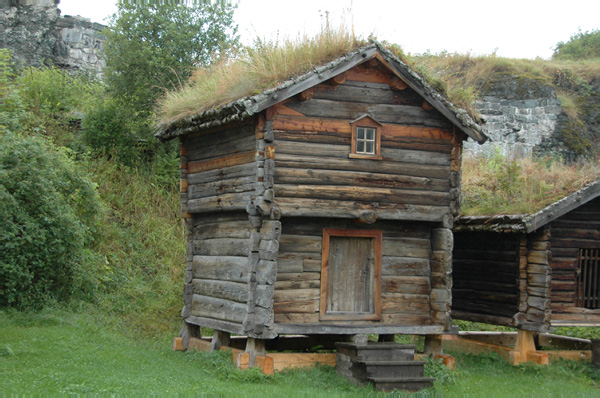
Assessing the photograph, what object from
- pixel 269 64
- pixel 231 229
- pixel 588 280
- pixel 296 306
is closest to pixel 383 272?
pixel 296 306

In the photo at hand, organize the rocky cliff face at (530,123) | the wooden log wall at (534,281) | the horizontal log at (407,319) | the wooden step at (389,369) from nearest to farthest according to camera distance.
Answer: the wooden step at (389,369), the horizontal log at (407,319), the wooden log wall at (534,281), the rocky cliff face at (530,123)

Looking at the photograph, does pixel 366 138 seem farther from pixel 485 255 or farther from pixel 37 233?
pixel 37 233

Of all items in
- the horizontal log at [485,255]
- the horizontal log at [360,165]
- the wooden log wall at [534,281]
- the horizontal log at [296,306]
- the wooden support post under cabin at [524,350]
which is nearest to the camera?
the horizontal log at [360,165]

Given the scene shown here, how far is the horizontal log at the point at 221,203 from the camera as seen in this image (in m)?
12.6

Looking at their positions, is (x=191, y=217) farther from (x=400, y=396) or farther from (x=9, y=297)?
(x=400, y=396)

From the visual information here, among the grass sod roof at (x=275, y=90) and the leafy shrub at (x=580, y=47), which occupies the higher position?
the leafy shrub at (x=580, y=47)

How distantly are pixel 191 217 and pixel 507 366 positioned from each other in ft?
25.0

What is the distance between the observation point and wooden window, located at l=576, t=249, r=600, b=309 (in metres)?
15.3

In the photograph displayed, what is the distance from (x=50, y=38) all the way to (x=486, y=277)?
22.9m

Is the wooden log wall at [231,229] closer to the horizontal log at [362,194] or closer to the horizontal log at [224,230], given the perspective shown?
the horizontal log at [224,230]

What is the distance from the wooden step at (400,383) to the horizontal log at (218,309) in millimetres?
2750

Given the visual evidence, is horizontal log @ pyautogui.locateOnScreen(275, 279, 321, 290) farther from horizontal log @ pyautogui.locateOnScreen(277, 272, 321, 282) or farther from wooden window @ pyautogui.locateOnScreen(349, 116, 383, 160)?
wooden window @ pyautogui.locateOnScreen(349, 116, 383, 160)

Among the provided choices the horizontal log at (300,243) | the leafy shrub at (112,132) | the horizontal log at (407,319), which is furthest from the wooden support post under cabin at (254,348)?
the leafy shrub at (112,132)

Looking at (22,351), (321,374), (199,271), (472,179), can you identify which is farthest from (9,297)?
(472,179)
